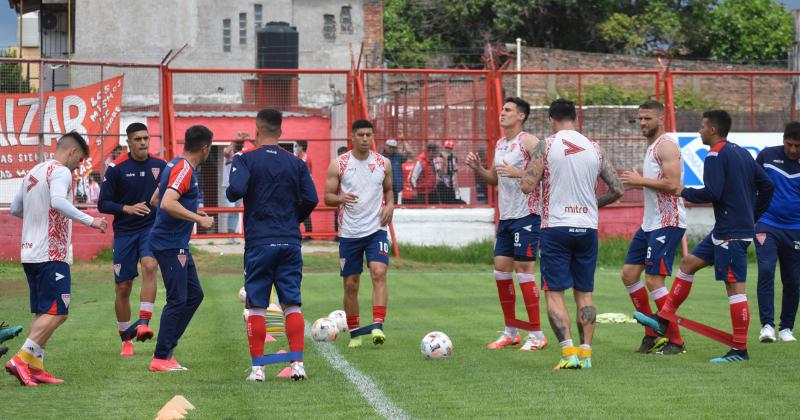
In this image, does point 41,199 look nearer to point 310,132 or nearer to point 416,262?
point 416,262

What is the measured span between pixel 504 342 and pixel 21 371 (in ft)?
14.9

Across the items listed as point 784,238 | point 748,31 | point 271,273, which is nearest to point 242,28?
point 748,31

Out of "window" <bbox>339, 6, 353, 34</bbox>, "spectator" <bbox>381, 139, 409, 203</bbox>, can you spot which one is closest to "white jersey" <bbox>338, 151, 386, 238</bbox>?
"spectator" <bbox>381, 139, 409, 203</bbox>

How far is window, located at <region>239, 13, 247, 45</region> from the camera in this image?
140 ft

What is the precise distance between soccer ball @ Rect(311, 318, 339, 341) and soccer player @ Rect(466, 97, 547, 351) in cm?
158

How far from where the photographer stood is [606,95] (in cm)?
3725

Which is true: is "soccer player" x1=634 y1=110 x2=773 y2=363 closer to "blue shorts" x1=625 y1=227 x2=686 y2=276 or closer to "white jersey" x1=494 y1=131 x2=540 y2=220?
"blue shorts" x1=625 y1=227 x2=686 y2=276

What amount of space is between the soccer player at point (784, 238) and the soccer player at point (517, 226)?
2.46m

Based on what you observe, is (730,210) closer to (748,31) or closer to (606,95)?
(606,95)

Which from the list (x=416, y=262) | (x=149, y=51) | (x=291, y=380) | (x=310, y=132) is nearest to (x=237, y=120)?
(x=310, y=132)

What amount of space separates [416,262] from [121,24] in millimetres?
22972

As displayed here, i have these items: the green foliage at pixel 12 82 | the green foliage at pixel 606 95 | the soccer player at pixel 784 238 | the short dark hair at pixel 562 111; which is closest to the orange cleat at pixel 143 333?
the short dark hair at pixel 562 111

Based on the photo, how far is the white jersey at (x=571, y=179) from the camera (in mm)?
9477

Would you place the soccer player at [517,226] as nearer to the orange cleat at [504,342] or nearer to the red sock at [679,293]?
the orange cleat at [504,342]
